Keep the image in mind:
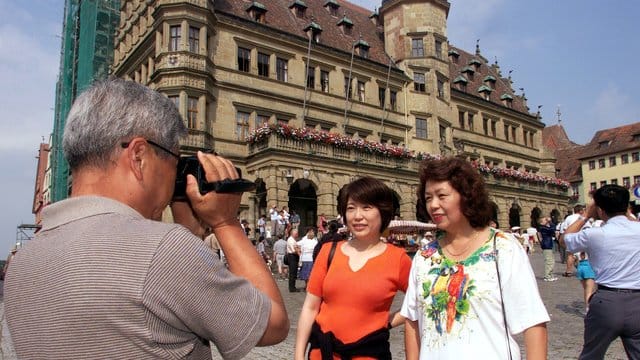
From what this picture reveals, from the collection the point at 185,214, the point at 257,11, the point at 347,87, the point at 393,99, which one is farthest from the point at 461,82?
the point at 185,214

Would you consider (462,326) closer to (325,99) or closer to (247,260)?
(247,260)

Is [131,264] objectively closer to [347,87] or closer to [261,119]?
[261,119]

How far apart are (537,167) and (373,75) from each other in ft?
76.0

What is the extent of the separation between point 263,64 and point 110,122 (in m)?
27.0

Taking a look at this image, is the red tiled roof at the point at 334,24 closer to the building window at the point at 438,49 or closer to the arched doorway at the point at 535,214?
the building window at the point at 438,49

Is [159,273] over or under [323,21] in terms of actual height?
under

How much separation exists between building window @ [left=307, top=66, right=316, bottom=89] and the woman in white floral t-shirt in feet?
88.9

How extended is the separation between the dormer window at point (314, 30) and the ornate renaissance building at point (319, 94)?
8cm

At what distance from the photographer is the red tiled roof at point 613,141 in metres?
56.9

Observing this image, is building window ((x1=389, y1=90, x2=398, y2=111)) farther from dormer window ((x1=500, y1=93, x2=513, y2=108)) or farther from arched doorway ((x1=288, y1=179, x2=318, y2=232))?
dormer window ((x1=500, y1=93, x2=513, y2=108))

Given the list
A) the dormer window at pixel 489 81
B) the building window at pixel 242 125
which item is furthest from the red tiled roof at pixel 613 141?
the building window at pixel 242 125

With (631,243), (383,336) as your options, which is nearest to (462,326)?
(383,336)

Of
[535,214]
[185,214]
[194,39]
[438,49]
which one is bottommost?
[185,214]

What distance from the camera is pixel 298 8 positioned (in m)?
31.6
